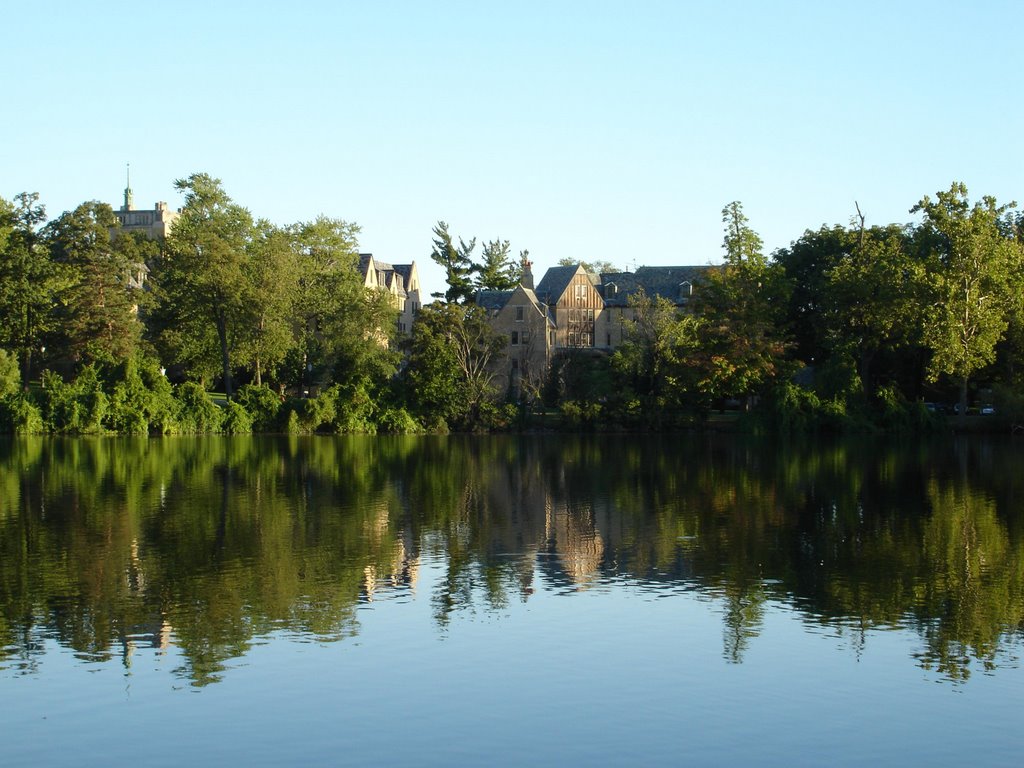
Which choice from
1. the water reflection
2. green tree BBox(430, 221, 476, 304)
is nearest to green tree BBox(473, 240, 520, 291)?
green tree BBox(430, 221, 476, 304)

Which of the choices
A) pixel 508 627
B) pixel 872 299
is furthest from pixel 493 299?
pixel 508 627

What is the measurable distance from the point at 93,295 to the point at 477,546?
56.4 metres

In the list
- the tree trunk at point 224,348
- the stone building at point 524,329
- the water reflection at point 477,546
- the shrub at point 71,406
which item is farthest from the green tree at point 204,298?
the water reflection at point 477,546

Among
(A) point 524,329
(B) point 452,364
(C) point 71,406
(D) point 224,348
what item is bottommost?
(C) point 71,406

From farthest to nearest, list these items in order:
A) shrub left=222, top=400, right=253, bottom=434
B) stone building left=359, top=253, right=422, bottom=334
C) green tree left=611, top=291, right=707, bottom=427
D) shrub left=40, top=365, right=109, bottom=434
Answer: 1. stone building left=359, top=253, right=422, bottom=334
2. green tree left=611, top=291, right=707, bottom=427
3. shrub left=222, top=400, right=253, bottom=434
4. shrub left=40, top=365, right=109, bottom=434

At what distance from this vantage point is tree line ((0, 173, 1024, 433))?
76625mm

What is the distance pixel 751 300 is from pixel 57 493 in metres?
54.9

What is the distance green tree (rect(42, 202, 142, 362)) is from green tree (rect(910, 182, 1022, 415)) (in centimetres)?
5240

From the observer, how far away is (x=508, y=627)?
20484 millimetres

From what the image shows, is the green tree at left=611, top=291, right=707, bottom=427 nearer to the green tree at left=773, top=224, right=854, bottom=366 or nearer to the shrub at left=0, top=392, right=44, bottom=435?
the green tree at left=773, top=224, right=854, bottom=366

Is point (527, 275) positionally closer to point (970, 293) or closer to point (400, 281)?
point (400, 281)

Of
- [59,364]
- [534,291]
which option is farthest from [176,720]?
[534,291]

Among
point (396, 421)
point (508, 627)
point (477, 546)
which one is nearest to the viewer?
point (508, 627)

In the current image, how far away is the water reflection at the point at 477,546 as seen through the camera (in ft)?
66.5
